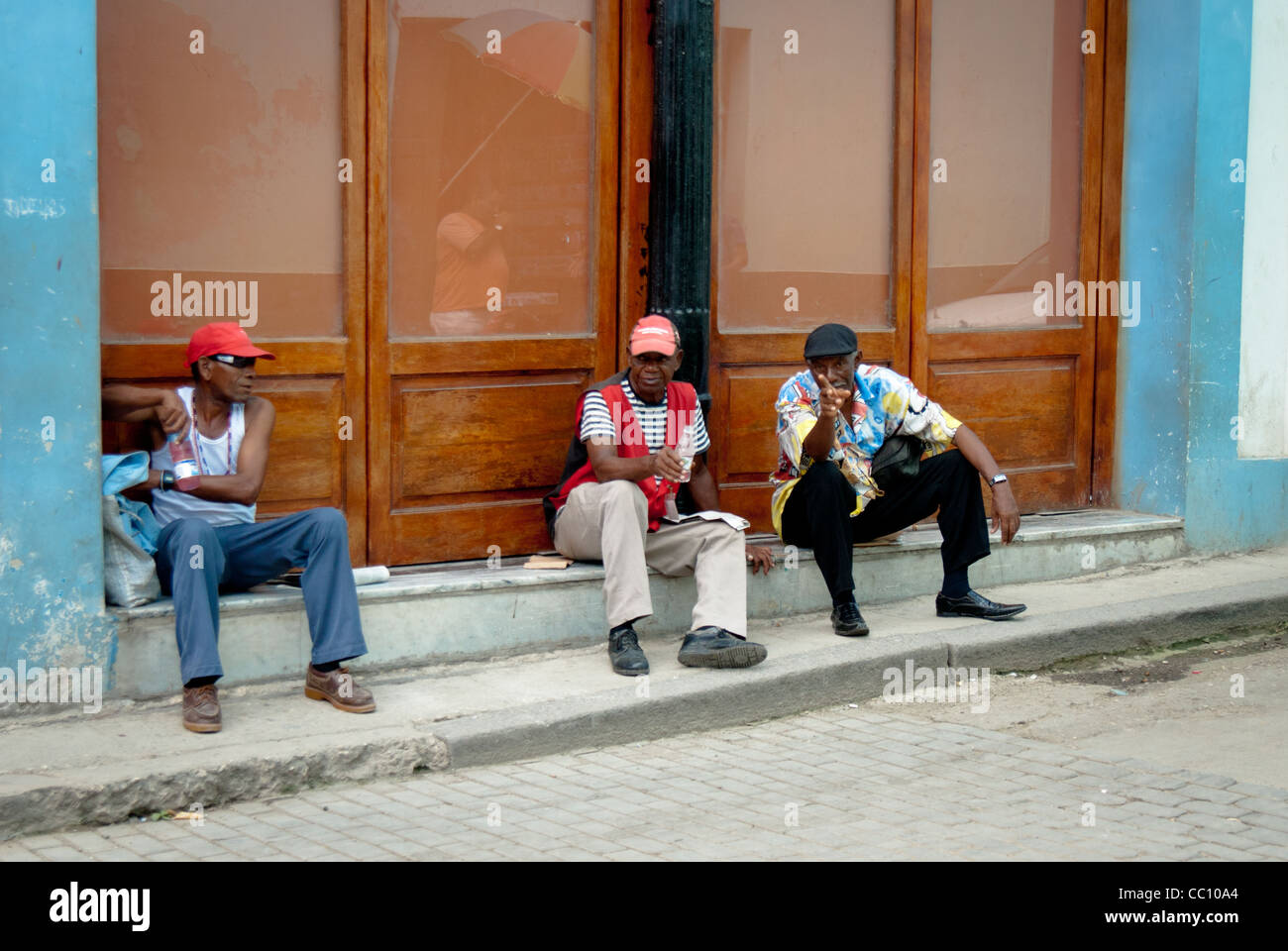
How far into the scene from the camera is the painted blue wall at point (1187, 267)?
819cm

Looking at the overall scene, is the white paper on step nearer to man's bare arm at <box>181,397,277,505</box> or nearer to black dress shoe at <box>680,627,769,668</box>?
black dress shoe at <box>680,627,769,668</box>

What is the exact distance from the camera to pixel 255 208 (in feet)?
19.7

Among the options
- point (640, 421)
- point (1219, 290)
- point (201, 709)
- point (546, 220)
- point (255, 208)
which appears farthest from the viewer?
point (1219, 290)

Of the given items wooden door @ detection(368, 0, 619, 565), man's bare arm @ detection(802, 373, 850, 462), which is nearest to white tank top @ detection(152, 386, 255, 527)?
wooden door @ detection(368, 0, 619, 565)

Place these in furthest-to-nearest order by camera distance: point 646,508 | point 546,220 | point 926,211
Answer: point 926,211
point 546,220
point 646,508

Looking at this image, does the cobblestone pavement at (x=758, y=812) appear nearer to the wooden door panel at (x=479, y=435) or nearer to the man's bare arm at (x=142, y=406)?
the man's bare arm at (x=142, y=406)

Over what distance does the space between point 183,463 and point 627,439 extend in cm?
176

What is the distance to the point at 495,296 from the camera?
6.61 metres

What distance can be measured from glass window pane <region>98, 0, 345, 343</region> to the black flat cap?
1956 mm

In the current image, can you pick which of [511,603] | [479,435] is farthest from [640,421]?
[511,603]

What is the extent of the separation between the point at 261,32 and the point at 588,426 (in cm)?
194

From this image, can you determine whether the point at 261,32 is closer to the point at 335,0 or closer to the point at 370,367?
the point at 335,0

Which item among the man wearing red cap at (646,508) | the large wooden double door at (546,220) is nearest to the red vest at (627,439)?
the man wearing red cap at (646,508)

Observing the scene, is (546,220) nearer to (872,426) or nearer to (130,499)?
(872,426)
